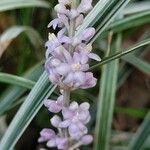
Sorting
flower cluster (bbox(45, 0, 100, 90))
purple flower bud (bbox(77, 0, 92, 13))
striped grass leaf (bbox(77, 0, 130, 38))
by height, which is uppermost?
purple flower bud (bbox(77, 0, 92, 13))

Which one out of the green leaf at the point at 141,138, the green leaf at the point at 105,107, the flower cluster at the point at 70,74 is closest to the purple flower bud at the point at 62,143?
the flower cluster at the point at 70,74

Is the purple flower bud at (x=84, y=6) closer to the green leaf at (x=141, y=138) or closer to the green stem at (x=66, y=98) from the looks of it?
the green stem at (x=66, y=98)

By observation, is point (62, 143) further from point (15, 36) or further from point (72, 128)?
point (15, 36)

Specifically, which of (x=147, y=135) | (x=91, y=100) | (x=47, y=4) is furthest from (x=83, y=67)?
(x=47, y=4)

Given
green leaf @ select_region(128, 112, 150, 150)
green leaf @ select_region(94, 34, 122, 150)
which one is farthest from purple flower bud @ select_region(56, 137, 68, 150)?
green leaf @ select_region(128, 112, 150, 150)

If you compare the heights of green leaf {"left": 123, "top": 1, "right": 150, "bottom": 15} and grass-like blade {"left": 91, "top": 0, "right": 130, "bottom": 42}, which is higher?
grass-like blade {"left": 91, "top": 0, "right": 130, "bottom": 42}

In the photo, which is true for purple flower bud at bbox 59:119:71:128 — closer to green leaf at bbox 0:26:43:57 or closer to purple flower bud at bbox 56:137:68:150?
purple flower bud at bbox 56:137:68:150

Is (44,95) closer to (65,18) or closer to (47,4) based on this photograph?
(65,18)
